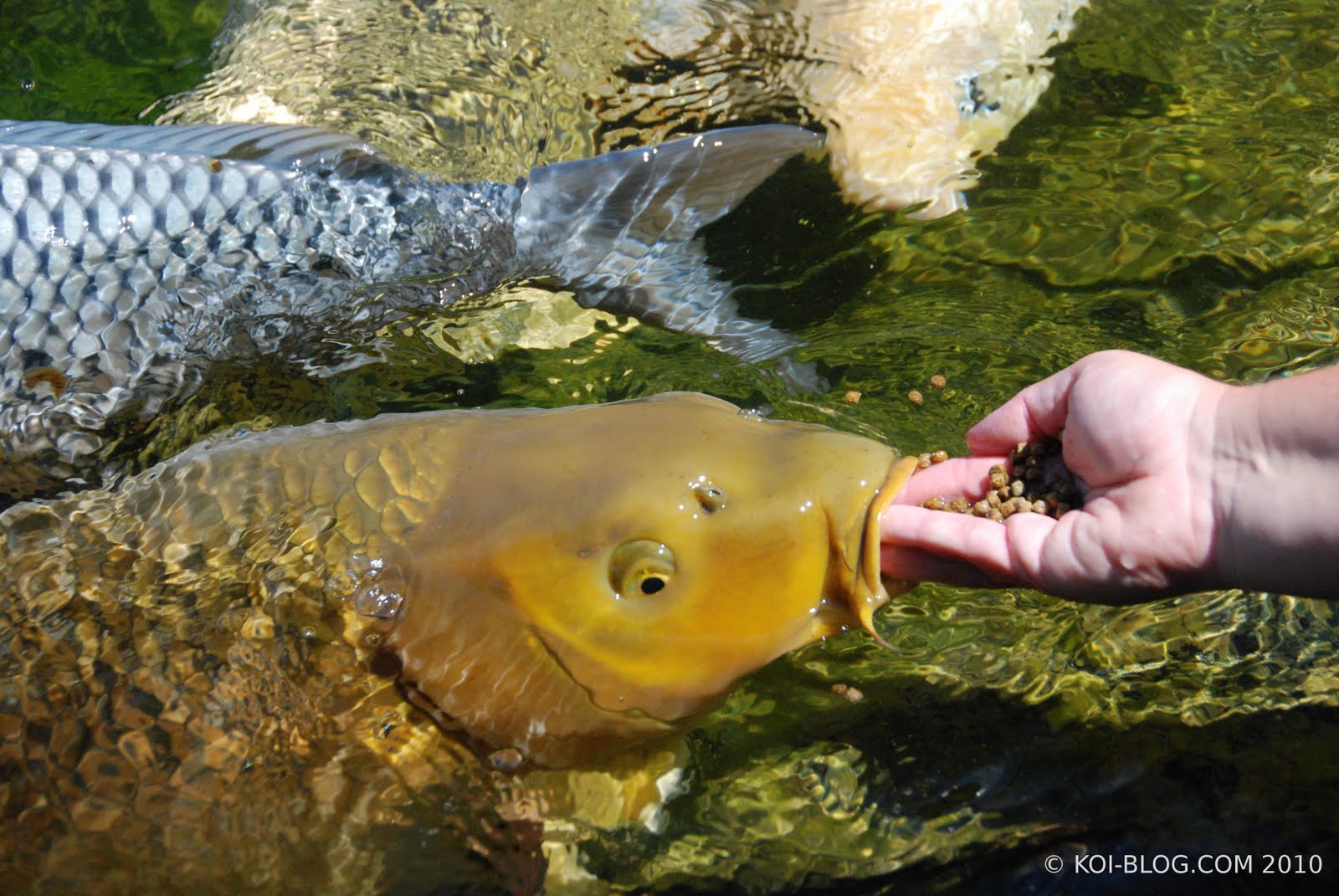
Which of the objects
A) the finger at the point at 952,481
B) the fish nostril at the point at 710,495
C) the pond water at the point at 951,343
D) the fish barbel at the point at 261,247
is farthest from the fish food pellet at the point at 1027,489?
the fish barbel at the point at 261,247

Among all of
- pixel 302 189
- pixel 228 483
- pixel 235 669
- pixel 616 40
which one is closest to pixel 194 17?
pixel 616 40

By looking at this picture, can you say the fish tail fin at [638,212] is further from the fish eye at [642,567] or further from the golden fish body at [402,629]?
the fish eye at [642,567]

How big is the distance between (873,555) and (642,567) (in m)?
0.38

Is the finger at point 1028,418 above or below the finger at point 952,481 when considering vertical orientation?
above

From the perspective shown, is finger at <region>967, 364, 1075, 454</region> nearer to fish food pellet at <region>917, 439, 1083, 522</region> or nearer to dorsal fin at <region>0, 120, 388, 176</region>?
fish food pellet at <region>917, 439, 1083, 522</region>

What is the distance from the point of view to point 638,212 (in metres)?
3.54

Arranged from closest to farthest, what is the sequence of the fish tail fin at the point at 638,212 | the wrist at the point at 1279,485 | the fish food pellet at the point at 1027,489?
the wrist at the point at 1279,485
the fish food pellet at the point at 1027,489
the fish tail fin at the point at 638,212

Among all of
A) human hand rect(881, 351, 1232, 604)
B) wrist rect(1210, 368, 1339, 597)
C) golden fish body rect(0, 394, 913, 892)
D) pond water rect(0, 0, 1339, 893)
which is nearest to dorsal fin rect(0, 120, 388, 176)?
pond water rect(0, 0, 1339, 893)

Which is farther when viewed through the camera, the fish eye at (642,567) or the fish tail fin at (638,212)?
the fish tail fin at (638,212)

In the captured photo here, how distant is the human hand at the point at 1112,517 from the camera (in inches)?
67.5

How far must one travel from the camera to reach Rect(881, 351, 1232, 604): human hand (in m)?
1.71

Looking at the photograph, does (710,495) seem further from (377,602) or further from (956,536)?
(377,602)

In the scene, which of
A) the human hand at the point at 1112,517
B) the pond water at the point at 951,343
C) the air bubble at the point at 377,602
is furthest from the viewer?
the pond water at the point at 951,343

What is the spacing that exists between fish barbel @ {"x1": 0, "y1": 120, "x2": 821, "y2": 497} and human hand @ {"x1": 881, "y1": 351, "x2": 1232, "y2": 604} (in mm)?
1508
